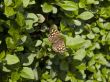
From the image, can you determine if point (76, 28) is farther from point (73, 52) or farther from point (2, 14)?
point (2, 14)

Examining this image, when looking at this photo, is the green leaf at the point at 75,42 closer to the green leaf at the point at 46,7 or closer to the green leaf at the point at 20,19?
the green leaf at the point at 46,7

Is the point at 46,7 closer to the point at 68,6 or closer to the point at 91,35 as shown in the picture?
the point at 68,6

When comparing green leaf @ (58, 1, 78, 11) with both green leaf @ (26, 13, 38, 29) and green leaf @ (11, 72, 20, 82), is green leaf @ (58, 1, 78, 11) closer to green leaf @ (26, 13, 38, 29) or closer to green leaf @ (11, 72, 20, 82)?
green leaf @ (26, 13, 38, 29)

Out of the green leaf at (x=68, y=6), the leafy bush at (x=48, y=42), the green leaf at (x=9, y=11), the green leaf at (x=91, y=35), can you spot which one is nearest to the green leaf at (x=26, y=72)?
the leafy bush at (x=48, y=42)

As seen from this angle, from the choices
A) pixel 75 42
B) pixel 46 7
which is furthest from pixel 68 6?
pixel 75 42

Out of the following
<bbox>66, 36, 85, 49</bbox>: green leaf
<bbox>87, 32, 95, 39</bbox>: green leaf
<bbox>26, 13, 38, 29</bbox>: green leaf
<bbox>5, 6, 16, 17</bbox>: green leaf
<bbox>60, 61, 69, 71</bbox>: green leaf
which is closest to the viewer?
<bbox>5, 6, 16, 17</bbox>: green leaf

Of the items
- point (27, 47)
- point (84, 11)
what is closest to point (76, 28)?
point (84, 11)

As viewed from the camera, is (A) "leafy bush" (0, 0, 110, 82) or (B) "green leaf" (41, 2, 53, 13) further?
(B) "green leaf" (41, 2, 53, 13)

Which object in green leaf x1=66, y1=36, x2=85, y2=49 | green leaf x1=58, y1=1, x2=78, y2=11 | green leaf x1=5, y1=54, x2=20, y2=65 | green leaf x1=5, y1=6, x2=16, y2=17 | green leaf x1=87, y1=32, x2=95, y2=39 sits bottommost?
green leaf x1=87, y1=32, x2=95, y2=39

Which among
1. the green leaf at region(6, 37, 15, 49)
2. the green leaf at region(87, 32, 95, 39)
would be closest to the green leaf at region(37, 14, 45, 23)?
the green leaf at region(6, 37, 15, 49)
